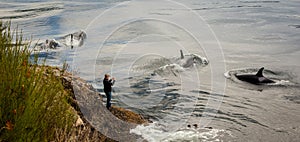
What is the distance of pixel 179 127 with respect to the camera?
21.4m

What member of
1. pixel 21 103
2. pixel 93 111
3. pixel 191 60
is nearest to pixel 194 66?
pixel 191 60

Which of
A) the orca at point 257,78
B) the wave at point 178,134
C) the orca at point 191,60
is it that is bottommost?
the wave at point 178,134

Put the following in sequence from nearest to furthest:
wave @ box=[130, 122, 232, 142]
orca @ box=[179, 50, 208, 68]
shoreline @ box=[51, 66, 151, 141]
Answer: shoreline @ box=[51, 66, 151, 141] → wave @ box=[130, 122, 232, 142] → orca @ box=[179, 50, 208, 68]

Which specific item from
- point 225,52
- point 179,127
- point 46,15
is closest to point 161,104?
point 179,127

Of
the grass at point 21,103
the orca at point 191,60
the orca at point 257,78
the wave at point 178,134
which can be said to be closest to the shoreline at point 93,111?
the wave at point 178,134

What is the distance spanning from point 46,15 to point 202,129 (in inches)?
2455

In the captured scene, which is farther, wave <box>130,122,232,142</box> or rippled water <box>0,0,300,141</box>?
rippled water <box>0,0,300,141</box>

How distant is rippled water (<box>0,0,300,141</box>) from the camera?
22.2m

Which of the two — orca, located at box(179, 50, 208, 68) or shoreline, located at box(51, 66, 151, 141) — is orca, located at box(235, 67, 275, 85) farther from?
shoreline, located at box(51, 66, 151, 141)

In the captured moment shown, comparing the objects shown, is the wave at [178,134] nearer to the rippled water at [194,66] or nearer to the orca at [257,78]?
the rippled water at [194,66]

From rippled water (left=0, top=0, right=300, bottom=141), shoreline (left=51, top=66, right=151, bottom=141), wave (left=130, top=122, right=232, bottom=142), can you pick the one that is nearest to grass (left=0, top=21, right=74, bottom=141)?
rippled water (left=0, top=0, right=300, bottom=141)

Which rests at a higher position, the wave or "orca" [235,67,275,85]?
"orca" [235,67,275,85]

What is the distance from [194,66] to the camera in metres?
39.1

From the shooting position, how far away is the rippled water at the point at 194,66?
72.9 ft
